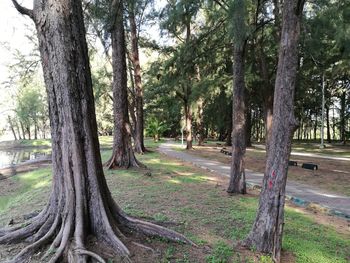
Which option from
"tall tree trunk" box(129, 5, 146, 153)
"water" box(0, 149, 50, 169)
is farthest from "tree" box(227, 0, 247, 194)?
"water" box(0, 149, 50, 169)

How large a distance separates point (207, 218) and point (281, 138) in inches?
100

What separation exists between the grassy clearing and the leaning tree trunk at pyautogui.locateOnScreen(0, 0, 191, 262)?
1.00 meters

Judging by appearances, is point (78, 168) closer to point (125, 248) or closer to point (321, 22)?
point (125, 248)

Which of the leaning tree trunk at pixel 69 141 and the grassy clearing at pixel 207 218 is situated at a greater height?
the leaning tree trunk at pixel 69 141

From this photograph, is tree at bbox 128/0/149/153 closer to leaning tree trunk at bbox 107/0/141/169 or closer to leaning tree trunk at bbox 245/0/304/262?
leaning tree trunk at bbox 107/0/141/169

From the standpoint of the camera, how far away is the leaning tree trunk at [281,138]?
14.2 ft

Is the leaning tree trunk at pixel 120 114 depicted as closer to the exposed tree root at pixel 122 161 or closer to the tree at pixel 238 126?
the exposed tree root at pixel 122 161

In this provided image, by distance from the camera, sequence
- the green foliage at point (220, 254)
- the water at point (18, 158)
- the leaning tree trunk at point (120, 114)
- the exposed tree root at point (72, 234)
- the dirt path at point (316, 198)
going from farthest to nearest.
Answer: the water at point (18, 158), the leaning tree trunk at point (120, 114), the dirt path at point (316, 198), the green foliage at point (220, 254), the exposed tree root at point (72, 234)

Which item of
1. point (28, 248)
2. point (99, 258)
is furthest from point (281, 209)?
point (28, 248)

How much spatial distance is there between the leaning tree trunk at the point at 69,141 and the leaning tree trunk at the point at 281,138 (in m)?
2.10

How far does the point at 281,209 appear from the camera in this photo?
14.5 ft

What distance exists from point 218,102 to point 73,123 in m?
23.8

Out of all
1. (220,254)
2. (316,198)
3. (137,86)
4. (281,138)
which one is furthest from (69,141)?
(137,86)

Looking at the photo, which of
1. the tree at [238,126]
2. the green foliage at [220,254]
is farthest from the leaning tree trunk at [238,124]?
the green foliage at [220,254]
